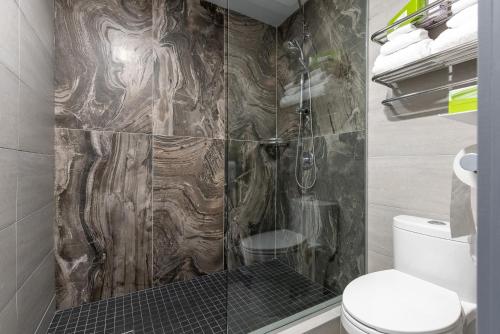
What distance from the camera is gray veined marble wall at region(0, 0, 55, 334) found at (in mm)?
999

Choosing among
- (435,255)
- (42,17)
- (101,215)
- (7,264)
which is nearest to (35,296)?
(7,264)

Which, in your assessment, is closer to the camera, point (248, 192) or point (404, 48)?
point (404, 48)

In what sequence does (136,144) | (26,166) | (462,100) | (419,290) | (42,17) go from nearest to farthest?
(462,100) < (419,290) < (26,166) < (42,17) < (136,144)

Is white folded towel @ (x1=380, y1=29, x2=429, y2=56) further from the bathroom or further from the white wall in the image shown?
the white wall

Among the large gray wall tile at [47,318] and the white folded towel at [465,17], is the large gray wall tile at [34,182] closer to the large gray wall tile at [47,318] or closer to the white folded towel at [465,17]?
the large gray wall tile at [47,318]

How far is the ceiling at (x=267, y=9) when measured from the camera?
146 cm

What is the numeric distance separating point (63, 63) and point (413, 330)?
237cm

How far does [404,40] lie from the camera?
1.25 meters

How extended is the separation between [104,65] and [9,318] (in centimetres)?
158

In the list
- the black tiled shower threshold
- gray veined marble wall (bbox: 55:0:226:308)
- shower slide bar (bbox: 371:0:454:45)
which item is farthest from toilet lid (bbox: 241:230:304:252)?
shower slide bar (bbox: 371:0:454:45)

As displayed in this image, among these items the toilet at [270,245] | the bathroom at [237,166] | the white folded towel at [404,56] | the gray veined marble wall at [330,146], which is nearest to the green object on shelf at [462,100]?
the bathroom at [237,166]

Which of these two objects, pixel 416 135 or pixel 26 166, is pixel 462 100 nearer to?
pixel 416 135

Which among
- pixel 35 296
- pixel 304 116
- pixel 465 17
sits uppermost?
pixel 465 17

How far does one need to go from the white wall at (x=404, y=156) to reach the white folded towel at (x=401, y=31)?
0.26 meters
